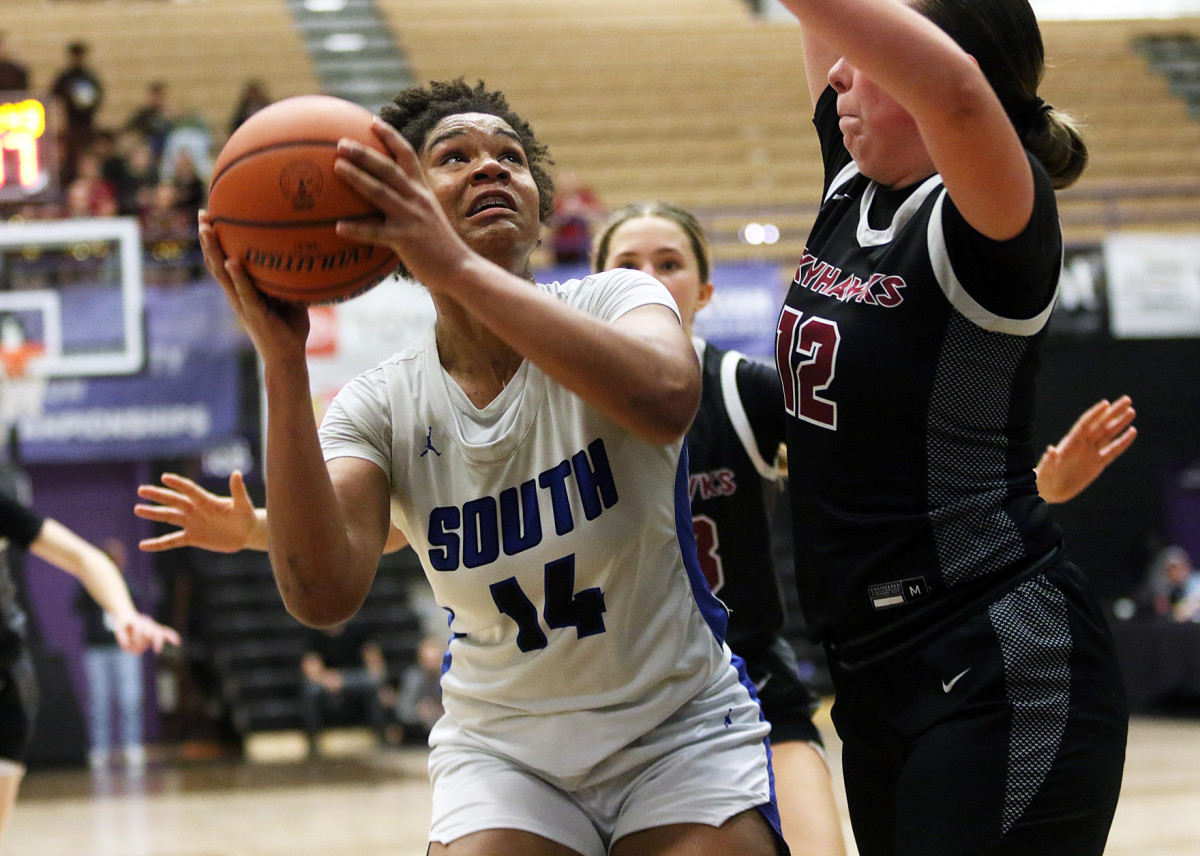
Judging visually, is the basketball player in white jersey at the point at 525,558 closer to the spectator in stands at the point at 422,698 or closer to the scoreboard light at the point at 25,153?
the scoreboard light at the point at 25,153

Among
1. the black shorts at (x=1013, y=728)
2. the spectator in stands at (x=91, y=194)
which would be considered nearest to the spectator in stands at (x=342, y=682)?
the spectator in stands at (x=91, y=194)

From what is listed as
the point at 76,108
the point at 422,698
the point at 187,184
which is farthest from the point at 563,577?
the point at 76,108

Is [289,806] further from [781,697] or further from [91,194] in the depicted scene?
[781,697]

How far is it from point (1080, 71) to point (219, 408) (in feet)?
40.1

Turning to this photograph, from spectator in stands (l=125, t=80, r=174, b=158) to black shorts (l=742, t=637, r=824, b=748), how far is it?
11750mm

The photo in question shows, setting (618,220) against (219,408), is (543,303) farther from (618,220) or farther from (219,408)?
(219,408)

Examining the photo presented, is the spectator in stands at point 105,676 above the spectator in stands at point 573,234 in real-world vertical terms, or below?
Result: below

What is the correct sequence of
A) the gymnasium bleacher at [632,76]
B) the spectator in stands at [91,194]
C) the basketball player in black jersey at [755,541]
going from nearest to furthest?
the basketball player in black jersey at [755,541]
the spectator in stands at [91,194]
the gymnasium bleacher at [632,76]

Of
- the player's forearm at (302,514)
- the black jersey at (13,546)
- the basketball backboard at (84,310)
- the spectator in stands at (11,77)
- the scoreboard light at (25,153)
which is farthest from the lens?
the spectator in stands at (11,77)

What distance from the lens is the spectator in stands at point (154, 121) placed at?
1360 cm

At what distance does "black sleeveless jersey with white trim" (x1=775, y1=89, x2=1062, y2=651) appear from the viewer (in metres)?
2.10

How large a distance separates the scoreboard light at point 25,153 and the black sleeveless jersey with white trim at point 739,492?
711cm

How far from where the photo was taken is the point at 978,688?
6.88 ft

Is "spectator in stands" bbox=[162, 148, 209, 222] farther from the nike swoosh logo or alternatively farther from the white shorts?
the nike swoosh logo
